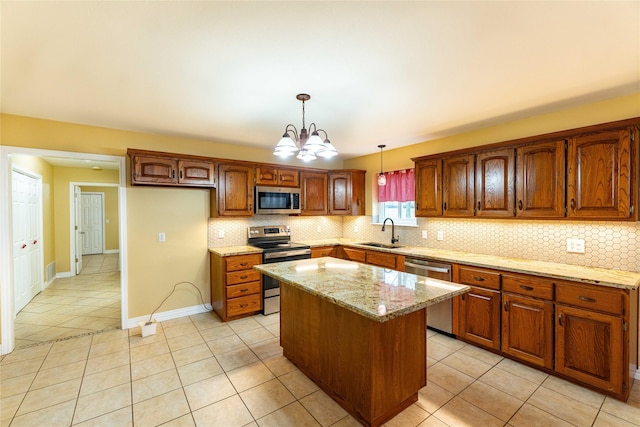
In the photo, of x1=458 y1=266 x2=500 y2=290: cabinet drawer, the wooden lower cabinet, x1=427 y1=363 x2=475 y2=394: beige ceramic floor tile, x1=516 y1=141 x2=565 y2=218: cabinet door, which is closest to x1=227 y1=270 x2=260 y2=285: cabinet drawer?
the wooden lower cabinet

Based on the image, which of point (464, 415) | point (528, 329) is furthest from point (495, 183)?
point (464, 415)

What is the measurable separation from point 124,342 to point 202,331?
2.66 ft

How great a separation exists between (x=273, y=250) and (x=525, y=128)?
11.1ft

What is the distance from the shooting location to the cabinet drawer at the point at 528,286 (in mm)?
2518

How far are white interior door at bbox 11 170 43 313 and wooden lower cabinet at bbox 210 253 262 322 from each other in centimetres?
266

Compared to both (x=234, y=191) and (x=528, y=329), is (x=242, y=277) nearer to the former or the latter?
(x=234, y=191)

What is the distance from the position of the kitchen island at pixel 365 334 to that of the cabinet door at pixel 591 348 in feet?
3.78

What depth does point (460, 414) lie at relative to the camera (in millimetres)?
2068

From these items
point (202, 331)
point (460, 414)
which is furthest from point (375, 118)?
point (202, 331)

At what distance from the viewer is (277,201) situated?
448 centimetres

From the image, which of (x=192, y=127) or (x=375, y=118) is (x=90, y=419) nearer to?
(x=192, y=127)

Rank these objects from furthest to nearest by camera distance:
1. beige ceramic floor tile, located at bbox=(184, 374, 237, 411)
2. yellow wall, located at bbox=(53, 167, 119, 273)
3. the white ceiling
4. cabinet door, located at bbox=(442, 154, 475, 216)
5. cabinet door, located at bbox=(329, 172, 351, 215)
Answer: yellow wall, located at bbox=(53, 167, 119, 273), cabinet door, located at bbox=(329, 172, 351, 215), cabinet door, located at bbox=(442, 154, 475, 216), beige ceramic floor tile, located at bbox=(184, 374, 237, 411), the white ceiling

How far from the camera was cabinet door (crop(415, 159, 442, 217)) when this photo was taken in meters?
3.69

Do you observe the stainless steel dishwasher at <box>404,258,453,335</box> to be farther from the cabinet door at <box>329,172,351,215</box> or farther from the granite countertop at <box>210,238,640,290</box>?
the cabinet door at <box>329,172,351,215</box>
